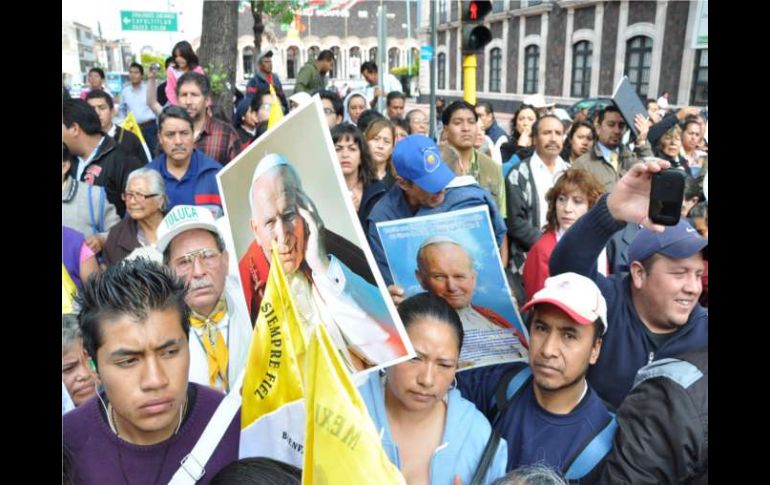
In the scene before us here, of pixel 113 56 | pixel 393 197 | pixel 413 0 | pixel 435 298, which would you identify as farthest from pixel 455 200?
pixel 113 56

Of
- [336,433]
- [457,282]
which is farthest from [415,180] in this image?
[336,433]

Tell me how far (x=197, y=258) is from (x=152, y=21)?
20.5 metres

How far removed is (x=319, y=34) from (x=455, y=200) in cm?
5863

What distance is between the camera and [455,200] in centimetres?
288

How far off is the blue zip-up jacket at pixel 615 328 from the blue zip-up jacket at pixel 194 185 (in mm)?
1873

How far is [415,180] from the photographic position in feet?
9.28

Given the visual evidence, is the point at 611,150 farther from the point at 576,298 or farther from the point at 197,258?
the point at 197,258

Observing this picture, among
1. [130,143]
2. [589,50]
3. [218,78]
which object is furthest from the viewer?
[589,50]

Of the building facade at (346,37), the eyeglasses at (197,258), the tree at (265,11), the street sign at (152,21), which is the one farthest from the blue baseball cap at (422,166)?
the building facade at (346,37)

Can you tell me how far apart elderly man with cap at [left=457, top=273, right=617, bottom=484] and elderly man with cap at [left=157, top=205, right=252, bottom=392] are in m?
0.88

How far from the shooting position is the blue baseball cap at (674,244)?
6.82 feet

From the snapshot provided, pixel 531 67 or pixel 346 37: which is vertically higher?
pixel 346 37

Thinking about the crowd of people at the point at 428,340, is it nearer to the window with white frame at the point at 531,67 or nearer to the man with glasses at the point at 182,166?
the man with glasses at the point at 182,166
